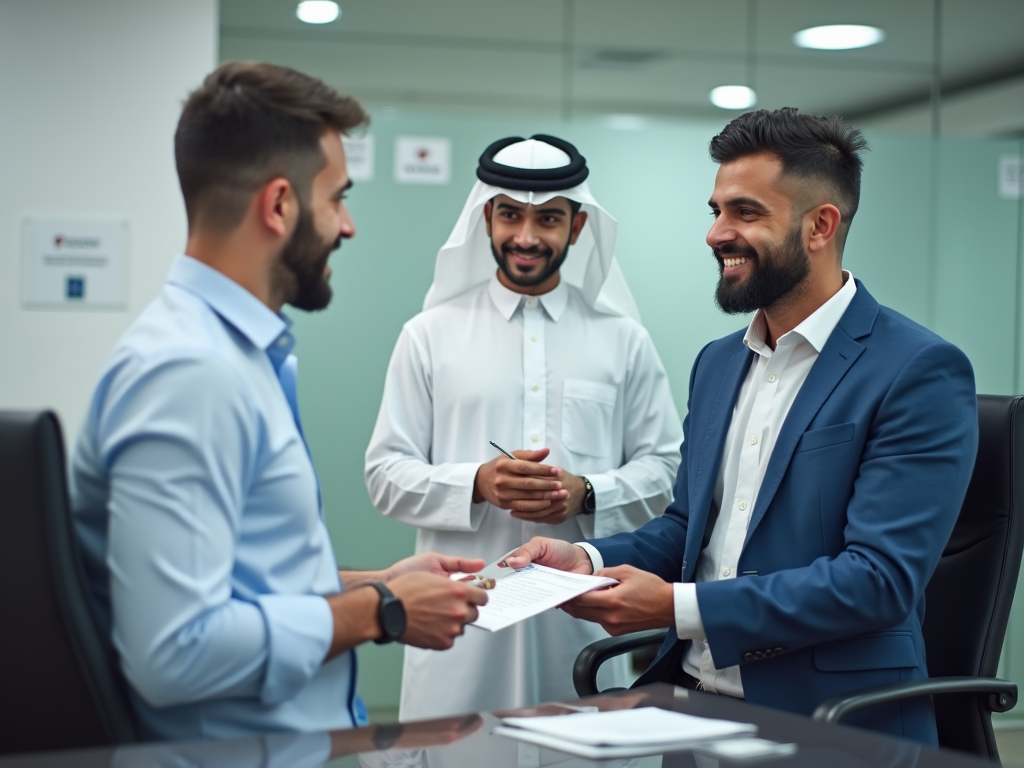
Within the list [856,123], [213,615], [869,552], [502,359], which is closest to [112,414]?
[213,615]

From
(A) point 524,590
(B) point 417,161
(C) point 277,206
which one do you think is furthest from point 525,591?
(B) point 417,161

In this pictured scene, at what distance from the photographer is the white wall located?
402 cm

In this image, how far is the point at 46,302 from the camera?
4.05m

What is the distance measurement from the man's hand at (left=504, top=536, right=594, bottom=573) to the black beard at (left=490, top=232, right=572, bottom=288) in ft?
2.76

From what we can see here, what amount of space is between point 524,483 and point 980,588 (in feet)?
3.43

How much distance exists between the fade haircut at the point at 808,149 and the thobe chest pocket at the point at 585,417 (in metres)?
0.82

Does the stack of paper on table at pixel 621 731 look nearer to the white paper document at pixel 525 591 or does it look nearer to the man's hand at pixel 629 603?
the white paper document at pixel 525 591

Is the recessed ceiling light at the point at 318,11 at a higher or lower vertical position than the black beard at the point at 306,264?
higher

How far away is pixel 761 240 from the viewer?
234 cm

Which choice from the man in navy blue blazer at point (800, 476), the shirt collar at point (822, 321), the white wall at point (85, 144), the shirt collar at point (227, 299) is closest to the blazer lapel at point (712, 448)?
the man in navy blue blazer at point (800, 476)

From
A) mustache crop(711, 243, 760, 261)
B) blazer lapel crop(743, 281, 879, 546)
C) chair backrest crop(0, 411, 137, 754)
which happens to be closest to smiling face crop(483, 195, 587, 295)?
mustache crop(711, 243, 760, 261)

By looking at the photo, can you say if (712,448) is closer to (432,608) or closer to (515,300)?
(515,300)

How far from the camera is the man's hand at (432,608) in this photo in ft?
5.17

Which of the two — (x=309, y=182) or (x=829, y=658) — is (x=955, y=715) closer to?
(x=829, y=658)
